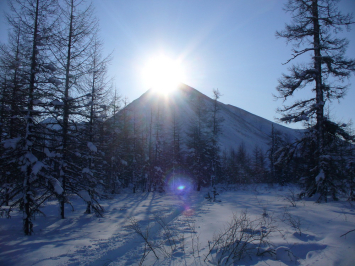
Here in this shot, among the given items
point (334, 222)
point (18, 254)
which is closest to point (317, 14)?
point (334, 222)

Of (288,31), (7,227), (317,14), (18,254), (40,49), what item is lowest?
(7,227)

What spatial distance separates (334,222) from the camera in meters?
5.32

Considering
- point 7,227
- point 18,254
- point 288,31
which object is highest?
point 288,31

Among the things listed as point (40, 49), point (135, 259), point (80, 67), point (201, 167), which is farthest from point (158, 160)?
point (135, 259)

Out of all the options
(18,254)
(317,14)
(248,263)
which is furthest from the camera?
(317,14)

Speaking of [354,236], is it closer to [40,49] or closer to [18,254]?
[18,254]

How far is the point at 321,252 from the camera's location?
3.58m

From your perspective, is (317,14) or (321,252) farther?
(317,14)

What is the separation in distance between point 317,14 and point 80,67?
41.5 feet

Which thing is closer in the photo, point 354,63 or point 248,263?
point 248,263

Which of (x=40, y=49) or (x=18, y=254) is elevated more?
(x=40, y=49)

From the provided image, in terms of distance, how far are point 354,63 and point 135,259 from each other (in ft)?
40.8

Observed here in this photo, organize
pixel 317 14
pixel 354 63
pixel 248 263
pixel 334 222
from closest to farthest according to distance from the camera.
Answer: pixel 248 263
pixel 334 222
pixel 354 63
pixel 317 14

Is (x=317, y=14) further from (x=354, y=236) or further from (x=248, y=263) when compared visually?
(x=248, y=263)
